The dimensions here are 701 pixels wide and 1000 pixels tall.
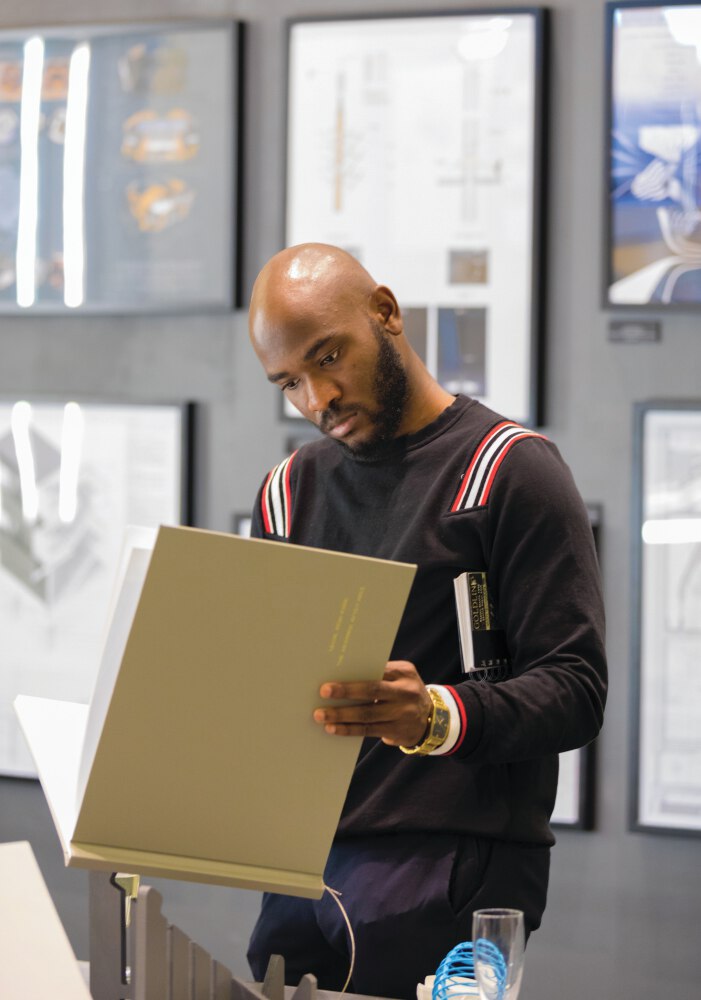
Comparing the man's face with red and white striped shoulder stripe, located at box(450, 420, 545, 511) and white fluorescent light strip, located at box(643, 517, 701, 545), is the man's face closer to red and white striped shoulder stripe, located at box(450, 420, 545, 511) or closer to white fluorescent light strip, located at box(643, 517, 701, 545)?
red and white striped shoulder stripe, located at box(450, 420, 545, 511)

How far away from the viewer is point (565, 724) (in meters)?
1.41

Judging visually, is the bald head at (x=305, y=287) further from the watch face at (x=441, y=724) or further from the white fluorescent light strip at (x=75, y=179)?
the white fluorescent light strip at (x=75, y=179)

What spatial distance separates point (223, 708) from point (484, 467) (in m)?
0.51

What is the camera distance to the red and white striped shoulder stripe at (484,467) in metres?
1.50

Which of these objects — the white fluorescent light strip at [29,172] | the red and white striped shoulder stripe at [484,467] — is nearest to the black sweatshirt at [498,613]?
the red and white striped shoulder stripe at [484,467]

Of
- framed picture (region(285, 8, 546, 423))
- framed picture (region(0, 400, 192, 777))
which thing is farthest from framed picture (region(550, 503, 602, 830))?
framed picture (region(0, 400, 192, 777))

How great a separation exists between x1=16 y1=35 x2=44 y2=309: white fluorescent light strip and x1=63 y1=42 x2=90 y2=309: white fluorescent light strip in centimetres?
7

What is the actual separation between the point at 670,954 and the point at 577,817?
33 cm

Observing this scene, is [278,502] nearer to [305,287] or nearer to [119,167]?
[305,287]

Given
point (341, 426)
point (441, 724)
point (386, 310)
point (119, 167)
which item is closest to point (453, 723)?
point (441, 724)

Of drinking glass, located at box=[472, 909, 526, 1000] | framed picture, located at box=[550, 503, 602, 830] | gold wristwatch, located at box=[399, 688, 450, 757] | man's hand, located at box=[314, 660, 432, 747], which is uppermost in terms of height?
man's hand, located at box=[314, 660, 432, 747]

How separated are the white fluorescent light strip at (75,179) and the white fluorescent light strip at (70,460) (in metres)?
0.25

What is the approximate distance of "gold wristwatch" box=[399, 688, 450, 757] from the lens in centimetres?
131

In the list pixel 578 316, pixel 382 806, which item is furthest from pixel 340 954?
pixel 578 316
